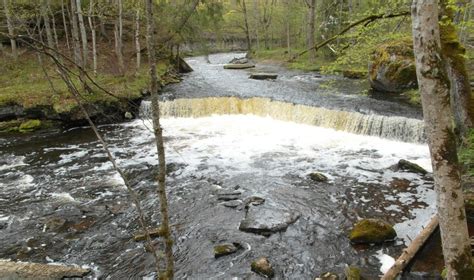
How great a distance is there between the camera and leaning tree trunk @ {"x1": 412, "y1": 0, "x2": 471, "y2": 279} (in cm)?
278

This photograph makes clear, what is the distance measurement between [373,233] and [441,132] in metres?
4.26

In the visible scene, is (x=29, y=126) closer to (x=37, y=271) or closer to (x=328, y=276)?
(x=37, y=271)

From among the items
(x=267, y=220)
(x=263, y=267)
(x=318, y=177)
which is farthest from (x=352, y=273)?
(x=318, y=177)

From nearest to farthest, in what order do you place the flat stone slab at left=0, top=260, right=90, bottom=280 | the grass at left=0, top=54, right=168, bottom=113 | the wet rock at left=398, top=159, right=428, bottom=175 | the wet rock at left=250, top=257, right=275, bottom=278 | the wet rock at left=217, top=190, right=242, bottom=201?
1. the flat stone slab at left=0, top=260, right=90, bottom=280
2. the wet rock at left=250, top=257, right=275, bottom=278
3. the wet rock at left=217, top=190, right=242, bottom=201
4. the wet rock at left=398, top=159, right=428, bottom=175
5. the grass at left=0, top=54, right=168, bottom=113

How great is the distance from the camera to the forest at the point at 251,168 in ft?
10.0

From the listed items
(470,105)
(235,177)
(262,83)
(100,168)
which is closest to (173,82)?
(262,83)

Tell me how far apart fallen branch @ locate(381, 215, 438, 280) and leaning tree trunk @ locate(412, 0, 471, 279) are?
70.3 inches

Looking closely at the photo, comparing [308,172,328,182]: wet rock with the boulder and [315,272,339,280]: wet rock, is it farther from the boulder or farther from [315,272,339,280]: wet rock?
the boulder

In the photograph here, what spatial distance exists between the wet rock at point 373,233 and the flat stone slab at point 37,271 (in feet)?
15.6

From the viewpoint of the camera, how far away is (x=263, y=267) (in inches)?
240

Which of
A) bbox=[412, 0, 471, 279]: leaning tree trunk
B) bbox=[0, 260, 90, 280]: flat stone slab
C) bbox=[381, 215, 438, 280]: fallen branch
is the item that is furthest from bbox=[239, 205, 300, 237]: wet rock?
bbox=[412, 0, 471, 279]: leaning tree trunk

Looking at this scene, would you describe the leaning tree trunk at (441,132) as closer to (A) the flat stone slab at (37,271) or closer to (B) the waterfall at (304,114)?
(A) the flat stone slab at (37,271)

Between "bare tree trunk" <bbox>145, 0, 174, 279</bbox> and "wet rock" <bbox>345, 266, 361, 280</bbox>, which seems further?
"wet rock" <bbox>345, 266, 361, 280</bbox>

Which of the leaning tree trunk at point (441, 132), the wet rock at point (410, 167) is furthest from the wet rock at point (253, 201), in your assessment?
the leaning tree trunk at point (441, 132)
